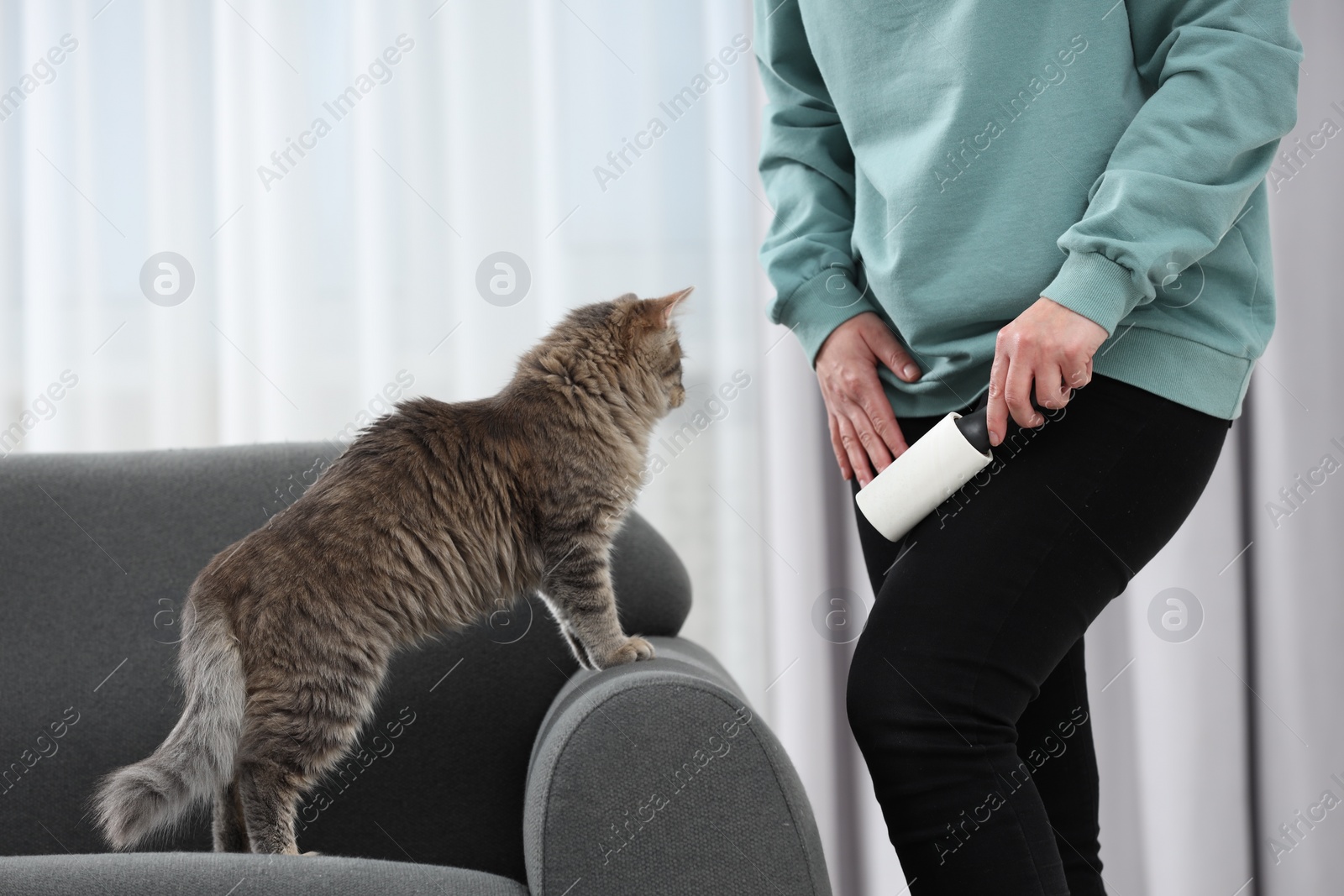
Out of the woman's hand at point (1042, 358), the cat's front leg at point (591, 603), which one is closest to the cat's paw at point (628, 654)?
the cat's front leg at point (591, 603)

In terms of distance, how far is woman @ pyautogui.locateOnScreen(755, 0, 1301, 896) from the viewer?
804 mm

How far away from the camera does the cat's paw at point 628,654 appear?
1.15 m

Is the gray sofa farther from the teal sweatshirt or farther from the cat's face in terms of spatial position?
the teal sweatshirt

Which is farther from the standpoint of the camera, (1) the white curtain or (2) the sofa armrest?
(1) the white curtain

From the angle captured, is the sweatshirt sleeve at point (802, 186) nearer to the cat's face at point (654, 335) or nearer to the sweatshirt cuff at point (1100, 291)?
the cat's face at point (654, 335)

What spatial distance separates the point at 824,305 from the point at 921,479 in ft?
0.89

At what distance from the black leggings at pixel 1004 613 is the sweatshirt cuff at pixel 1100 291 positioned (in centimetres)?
9

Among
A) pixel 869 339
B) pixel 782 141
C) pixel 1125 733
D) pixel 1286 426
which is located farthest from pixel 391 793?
pixel 1286 426

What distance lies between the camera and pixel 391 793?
1335mm

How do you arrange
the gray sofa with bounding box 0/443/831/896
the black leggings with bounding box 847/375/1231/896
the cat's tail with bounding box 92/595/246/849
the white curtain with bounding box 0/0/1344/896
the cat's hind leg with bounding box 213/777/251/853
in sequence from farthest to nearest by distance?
the white curtain with bounding box 0/0/1344/896, the gray sofa with bounding box 0/443/831/896, the cat's hind leg with bounding box 213/777/251/853, the cat's tail with bounding box 92/595/246/849, the black leggings with bounding box 847/375/1231/896

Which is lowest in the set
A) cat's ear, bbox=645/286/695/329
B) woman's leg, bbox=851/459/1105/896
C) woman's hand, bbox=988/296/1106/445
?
→ woman's leg, bbox=851/459/1105/896

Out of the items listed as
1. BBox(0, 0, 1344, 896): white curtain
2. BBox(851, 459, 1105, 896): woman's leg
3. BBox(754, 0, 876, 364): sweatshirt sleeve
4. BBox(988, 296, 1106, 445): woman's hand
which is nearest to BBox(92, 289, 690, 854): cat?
BBox(754, 0, 876, 364): sweatshirt sleeve

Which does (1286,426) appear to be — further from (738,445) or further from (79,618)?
(79,618)

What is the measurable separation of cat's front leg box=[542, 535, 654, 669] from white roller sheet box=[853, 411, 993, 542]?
1.15ft
